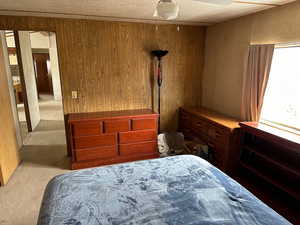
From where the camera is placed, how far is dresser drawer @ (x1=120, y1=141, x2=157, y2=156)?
330cm

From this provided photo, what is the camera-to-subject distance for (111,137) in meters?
3.19

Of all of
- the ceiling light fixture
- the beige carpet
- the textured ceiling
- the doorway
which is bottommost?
the beige carpet

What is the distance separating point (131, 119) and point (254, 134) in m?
→ 1.77

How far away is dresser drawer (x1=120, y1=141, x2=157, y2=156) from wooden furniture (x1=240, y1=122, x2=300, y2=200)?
4.58 ft

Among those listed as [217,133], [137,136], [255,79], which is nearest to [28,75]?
[137,136]

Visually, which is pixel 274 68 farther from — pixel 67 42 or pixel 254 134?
pixel 67 42

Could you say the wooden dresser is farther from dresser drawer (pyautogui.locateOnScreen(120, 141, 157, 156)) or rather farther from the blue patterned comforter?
the blue patterned comforter

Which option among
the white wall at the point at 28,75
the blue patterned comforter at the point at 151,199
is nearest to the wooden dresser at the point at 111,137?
the blue patterned comforter at the point at 151,199

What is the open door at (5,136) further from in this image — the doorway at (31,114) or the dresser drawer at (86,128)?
the dresser drawer at (86,128)

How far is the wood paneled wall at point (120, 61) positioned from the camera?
3.19 m

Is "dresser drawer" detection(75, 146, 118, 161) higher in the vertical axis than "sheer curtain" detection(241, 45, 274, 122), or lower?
lower

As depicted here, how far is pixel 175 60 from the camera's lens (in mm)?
3820

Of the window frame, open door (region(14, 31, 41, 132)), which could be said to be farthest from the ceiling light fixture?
open door (region(14, 31, 41, 132))

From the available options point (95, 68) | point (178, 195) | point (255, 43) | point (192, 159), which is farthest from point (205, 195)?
point (95, 68)
